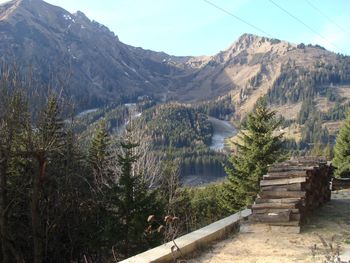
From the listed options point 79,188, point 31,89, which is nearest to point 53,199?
point 79,188

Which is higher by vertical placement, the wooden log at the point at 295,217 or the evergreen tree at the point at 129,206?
the wooden log at the point at 295,217

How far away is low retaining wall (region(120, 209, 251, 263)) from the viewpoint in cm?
657

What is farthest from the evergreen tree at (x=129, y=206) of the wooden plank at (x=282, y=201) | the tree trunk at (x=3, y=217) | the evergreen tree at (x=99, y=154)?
the wooden plank at (x=282, y=201)

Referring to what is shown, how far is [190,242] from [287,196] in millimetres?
3119

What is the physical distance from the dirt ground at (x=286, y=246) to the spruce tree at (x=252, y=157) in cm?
1381

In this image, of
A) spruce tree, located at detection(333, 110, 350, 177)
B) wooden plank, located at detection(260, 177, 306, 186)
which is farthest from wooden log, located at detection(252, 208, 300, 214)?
spruce tree, located at detection(333, 110, 350, 177)

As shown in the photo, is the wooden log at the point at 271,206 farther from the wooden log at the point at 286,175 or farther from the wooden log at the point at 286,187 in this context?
the wooden log at the point at 286,175

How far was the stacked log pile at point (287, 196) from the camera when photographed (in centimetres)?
895

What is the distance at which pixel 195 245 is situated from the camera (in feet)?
24.9

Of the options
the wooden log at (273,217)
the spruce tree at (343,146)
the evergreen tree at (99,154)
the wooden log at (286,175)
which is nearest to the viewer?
the wooden log at (273,217)

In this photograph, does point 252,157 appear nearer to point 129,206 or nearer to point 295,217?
point 129,206

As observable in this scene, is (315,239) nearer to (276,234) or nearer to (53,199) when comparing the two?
(276,234)

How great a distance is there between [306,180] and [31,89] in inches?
341

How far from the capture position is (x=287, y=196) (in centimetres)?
962
